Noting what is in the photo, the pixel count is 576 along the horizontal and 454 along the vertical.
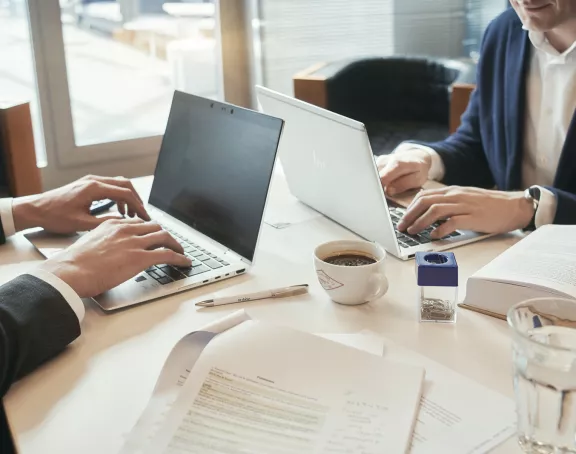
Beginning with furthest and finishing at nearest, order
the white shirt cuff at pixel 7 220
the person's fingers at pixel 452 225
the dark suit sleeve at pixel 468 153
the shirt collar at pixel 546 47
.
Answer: the dark suit sleeve at pixel 468 153
the shirt collar at pixel 546 47
the white shirt cuff at pixel 7 220
the person's fingers at pixel 452 225

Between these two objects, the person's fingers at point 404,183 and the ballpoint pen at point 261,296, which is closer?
the ballpoint pen at point 261,296

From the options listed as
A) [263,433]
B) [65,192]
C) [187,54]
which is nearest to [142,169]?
[187,54]

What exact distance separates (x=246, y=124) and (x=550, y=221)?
0.59m

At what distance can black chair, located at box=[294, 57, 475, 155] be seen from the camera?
9.36ft

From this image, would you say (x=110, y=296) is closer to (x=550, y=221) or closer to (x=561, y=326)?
(x=561, y=326)

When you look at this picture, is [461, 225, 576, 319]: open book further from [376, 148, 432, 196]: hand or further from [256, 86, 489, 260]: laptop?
[376, 148, 432, 196]: hand

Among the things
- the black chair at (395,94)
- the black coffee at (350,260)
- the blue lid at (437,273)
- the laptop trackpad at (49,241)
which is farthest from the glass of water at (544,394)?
the black chair at (395,94)

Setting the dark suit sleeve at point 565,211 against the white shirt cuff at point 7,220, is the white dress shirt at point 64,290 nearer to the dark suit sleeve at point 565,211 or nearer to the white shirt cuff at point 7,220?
the white shirt cuff at point 7,220

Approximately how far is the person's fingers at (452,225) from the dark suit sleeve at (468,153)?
1.53ft

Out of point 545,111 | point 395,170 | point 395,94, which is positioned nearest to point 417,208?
point 395,170

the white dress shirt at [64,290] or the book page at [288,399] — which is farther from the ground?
the white dress shirt at [64,290]

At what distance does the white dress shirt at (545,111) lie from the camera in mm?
1608

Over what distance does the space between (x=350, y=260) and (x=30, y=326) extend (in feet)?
1.52

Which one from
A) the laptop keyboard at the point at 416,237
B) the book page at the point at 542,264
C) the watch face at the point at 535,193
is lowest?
the laptop keyboard at the point at 416,237
